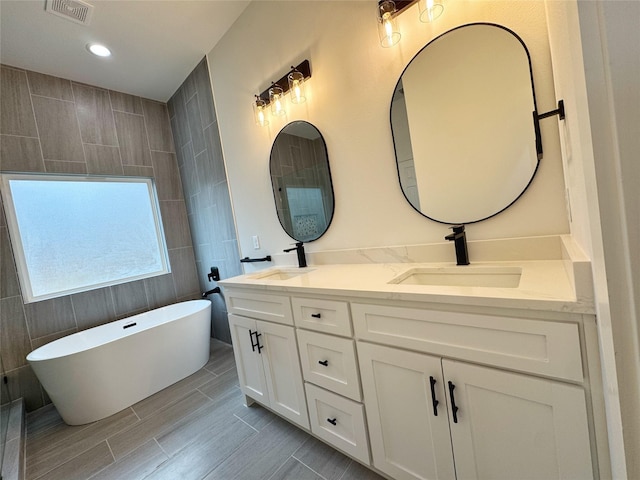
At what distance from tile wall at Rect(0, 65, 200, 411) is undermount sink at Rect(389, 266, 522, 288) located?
2797 millimetres

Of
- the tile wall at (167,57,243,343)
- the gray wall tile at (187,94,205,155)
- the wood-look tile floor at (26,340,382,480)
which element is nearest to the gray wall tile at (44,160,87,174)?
the tile wall at (167,57,243,343)

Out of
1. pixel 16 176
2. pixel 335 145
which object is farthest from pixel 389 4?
pixel 16 176

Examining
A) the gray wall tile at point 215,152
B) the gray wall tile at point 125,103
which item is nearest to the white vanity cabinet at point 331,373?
the gray wall tile at point 215,152

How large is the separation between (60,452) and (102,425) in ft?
0.78

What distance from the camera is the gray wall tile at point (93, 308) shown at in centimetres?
241

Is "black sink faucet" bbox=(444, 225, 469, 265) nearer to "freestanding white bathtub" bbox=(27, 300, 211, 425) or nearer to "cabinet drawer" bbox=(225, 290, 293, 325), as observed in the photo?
"cabinet drawer" bbox=(225, 290, 293, 325)

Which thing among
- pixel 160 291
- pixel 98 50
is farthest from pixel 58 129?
pixel 160 291

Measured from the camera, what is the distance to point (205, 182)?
9.12 ft

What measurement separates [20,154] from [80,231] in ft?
2.44

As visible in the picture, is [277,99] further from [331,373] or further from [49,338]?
[49,338]

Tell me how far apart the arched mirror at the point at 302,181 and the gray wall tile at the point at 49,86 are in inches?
83.9

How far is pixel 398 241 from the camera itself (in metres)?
1.45

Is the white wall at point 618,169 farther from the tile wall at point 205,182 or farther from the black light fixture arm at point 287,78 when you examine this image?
the tile wall at point 205,182

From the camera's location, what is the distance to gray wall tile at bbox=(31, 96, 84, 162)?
2.29 meters
